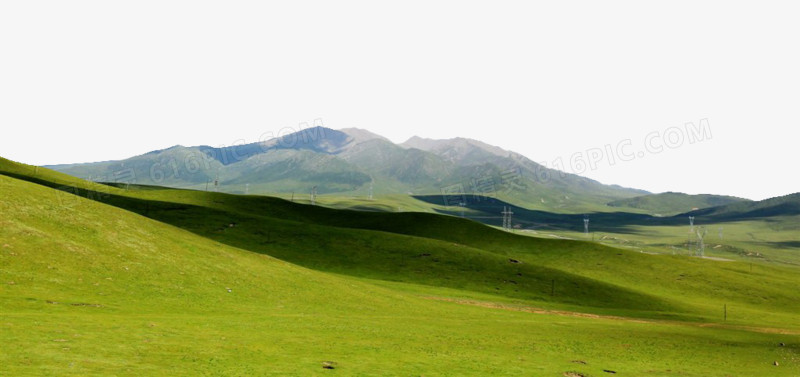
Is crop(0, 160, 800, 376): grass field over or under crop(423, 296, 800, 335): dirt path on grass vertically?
over

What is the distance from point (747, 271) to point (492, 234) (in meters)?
75.9

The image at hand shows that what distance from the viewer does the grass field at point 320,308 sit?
33.8 metres

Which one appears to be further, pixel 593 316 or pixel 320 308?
pixel 593 316

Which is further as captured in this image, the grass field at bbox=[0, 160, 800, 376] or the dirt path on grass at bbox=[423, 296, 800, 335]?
the dirt path on grass at bbox=[423, 296, 800, 335]

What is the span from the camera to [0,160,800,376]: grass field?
111 ft

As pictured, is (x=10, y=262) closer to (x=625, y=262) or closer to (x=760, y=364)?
(x=760, y=364)

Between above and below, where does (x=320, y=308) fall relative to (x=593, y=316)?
above

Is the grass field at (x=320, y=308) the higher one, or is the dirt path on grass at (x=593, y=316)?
the grass field at (x=320, y=308)

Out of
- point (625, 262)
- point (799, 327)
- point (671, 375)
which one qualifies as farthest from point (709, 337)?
point (625, 262)

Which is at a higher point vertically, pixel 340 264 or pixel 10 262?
pixel 10 262

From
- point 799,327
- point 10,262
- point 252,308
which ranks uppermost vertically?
point 10,262

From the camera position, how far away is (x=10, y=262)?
156ft

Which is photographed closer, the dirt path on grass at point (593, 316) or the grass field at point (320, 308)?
the grass field at point (320, 308)

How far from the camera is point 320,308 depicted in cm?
6072
